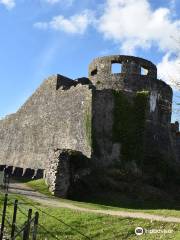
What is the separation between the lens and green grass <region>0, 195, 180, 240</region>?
15.0m

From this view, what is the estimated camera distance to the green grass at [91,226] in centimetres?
1505

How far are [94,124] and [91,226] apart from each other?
41.5ft

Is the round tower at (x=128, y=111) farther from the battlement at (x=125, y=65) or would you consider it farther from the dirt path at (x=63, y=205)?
the dirt path at (x=63, y=205)

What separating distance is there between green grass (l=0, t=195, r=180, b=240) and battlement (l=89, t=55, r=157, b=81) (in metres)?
17.9

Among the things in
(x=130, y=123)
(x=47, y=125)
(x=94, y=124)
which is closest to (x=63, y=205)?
(x=94, y=124)

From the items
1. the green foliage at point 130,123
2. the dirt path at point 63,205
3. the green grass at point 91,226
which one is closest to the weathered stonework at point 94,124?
the green foliage at point 130,123

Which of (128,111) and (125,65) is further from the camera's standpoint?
(125,65)

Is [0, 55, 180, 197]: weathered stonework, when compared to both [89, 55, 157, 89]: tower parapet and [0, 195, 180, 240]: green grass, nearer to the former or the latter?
[89, 55, 157, 89]: tower parapet

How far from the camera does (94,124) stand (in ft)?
92.6

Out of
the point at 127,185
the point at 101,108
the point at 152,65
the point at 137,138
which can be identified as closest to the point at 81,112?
the point at 101,108

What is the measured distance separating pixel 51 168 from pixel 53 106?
9.18 m

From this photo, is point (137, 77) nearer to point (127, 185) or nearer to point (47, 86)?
point (47, 86)

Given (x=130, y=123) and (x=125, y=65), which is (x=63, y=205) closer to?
(x=130, y=123)

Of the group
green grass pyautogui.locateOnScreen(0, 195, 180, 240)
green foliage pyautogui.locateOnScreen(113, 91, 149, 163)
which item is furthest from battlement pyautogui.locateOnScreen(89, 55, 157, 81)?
green grass pyautogui.locateOnScreen(0, 195, 180, 240)
